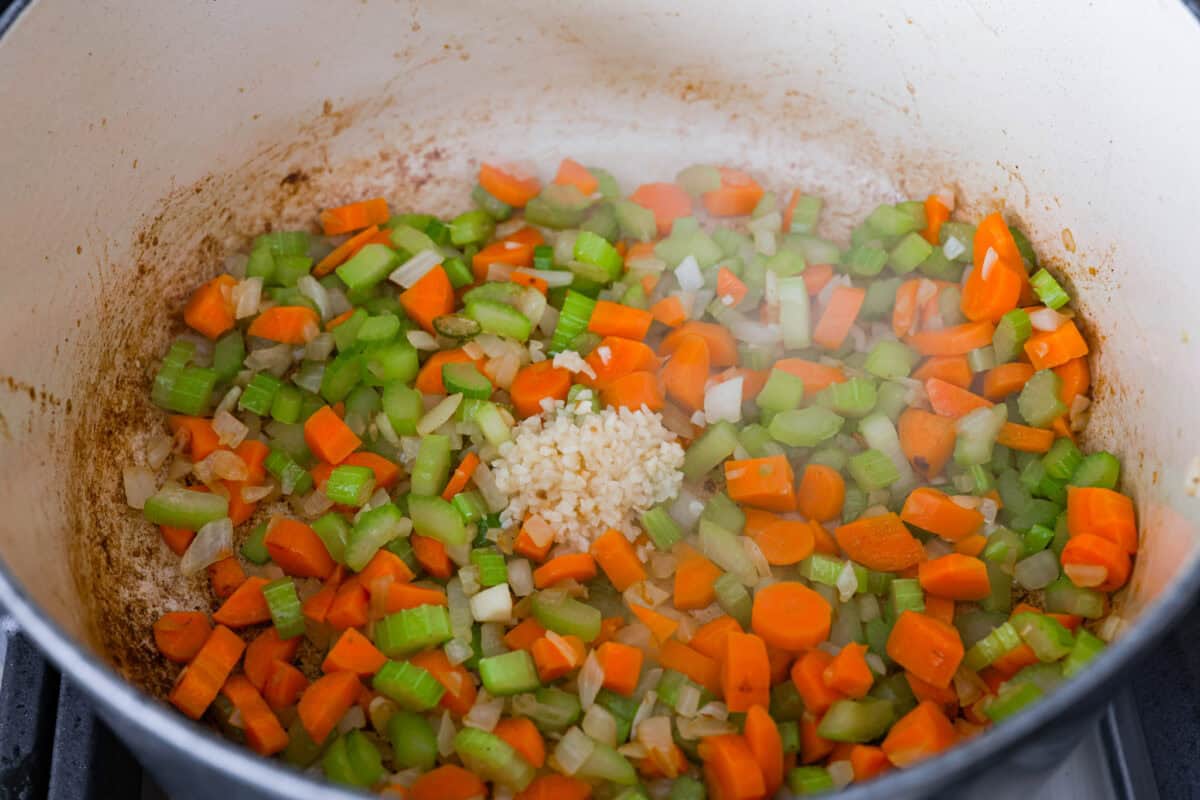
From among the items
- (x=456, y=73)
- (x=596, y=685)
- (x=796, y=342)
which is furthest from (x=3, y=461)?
(x=796, y=342)

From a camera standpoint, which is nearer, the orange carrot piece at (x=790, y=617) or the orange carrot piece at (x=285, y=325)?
the orange carrot piece at (x=790, y=617)

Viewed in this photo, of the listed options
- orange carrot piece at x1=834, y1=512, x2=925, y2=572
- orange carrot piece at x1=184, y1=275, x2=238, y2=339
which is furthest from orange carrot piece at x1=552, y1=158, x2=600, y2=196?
orange carrot piece at x1=834, y1=512, x2=925, y2=572

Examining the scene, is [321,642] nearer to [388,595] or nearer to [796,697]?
[388,595]

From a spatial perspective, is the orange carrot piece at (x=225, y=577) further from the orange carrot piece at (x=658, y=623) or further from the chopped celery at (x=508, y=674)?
the orange carrot piece at (x=658, y=623)

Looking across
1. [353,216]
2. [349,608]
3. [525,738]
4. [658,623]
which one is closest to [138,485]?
[349,608]

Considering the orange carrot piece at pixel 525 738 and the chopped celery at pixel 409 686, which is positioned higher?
the chopped celery at pixel 409 686

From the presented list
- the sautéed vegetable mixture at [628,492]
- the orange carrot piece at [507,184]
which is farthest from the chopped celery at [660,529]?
the orange carrot piece at [507,184]
